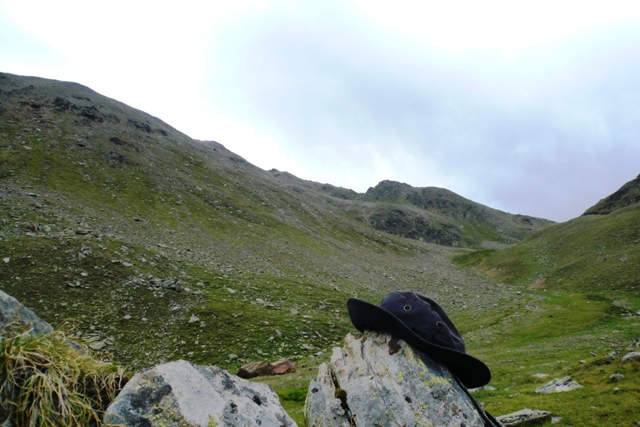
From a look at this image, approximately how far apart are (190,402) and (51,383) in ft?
5.25

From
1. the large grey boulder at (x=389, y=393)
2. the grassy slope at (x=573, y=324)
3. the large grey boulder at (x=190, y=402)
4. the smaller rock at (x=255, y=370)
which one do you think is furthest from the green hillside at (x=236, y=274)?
the large grey boulder at (x=389, y=393)

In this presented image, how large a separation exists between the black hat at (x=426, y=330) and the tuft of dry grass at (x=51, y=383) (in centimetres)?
436

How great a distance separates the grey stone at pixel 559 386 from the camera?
12.2 metres

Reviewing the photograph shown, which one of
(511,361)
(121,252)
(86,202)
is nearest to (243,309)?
(121,252)

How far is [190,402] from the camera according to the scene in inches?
169

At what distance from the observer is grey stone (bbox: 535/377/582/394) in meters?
12.2

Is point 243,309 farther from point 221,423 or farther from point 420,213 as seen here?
point 420,213

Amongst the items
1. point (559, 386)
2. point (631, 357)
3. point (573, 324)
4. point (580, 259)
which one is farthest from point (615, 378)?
point (580, 259)

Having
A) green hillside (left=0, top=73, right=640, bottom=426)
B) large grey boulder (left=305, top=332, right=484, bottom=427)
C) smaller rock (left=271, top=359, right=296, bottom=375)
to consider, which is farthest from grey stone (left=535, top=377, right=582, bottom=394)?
smaller rock (left=271, top=359, right=296, bottom=375)

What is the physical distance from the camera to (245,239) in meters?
52.2

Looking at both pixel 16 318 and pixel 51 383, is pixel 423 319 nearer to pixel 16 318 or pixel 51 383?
pixel 51 383

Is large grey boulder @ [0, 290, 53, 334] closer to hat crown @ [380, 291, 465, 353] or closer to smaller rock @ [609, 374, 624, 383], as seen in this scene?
hat crown @ [380, 291, 465, 353]

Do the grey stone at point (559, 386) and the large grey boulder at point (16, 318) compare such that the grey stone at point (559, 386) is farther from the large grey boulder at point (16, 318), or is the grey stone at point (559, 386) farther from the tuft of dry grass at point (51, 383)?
the large grey boulder at point (16, 318)

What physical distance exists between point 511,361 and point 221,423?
68.8ft
